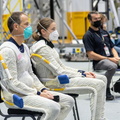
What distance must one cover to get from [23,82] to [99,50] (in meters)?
2.58

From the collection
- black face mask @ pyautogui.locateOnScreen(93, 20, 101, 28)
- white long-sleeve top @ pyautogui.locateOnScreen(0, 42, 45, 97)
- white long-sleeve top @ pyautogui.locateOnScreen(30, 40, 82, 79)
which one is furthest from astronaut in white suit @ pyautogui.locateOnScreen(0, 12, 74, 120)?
black face mask @ pyautogui.locateOnScreen(93, 20, 101, 28)

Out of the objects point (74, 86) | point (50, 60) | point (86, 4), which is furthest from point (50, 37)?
point (86, 4)

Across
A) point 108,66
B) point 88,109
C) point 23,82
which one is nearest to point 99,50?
point 108,66

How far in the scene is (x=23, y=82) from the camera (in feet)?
10.8

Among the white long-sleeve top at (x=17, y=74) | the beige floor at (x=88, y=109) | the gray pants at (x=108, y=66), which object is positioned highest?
the white long-sleeve top at (x=17, y=74)

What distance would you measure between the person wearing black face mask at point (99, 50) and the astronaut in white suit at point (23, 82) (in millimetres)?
2163

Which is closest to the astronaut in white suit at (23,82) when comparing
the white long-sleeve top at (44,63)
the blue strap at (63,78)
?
the blue strap at (63,78)

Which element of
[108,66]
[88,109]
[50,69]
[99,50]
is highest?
[50,69]

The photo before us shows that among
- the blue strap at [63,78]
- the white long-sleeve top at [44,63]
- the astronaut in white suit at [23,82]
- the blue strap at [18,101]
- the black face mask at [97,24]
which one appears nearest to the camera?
the blue strap at [18,101]

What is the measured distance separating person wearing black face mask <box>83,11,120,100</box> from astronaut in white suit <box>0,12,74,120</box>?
216 centimetres

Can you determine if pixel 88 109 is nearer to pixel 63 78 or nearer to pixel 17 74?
pixel 63 78

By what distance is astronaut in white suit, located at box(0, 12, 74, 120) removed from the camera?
306 cm

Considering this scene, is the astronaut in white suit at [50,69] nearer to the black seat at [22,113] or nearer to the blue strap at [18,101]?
the black seat at [22,113]

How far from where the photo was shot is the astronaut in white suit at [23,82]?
10.1ft
